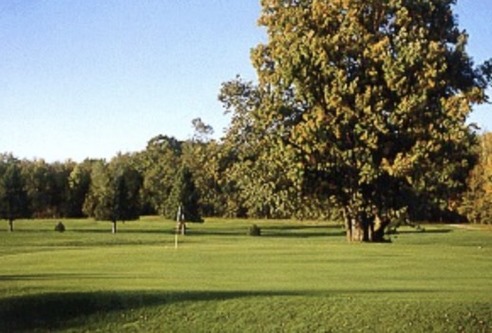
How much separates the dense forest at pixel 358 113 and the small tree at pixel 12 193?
30.6 metres

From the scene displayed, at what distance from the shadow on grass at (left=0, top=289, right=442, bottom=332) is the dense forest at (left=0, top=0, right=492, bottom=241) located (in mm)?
21867

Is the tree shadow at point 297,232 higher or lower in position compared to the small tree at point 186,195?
lower

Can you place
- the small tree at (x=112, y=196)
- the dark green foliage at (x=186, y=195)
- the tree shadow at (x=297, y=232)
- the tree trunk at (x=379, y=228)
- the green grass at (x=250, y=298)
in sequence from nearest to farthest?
the green grass at (x=250, y=298)
the tree trunk at (x=379, y=228)
the tree shadow at (x=297, y=232)
the small tree at (x=112, y=196)
the dark green foliage at (x=186, y=195)

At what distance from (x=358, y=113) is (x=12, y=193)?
42.8 metres

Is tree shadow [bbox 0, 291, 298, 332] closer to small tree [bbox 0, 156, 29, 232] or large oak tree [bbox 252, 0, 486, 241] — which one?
large oak tree [bbox 252, 0, 486, 241]

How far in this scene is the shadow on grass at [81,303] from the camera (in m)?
17.2

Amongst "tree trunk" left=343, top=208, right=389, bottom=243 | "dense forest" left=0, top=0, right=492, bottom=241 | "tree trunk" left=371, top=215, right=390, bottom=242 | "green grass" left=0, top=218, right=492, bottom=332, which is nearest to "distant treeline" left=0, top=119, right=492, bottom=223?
"dense forest" left=0, top=0, right=492, bottom=241

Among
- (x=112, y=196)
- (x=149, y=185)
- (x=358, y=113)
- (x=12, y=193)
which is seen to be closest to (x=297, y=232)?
(x=149, y=185)

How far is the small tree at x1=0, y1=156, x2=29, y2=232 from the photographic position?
2835 inches

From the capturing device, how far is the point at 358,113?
39.3 metres

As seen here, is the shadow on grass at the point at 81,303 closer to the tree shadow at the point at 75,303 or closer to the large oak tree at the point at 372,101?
the tree shadow at the point at 75,303

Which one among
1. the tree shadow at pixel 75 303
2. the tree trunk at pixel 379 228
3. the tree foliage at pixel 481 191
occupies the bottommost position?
the tree shadow at pixel 75 303

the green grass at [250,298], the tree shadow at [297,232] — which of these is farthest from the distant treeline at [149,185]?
the green grass at [250,298]

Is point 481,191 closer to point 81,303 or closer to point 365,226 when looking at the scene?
point 365,226
